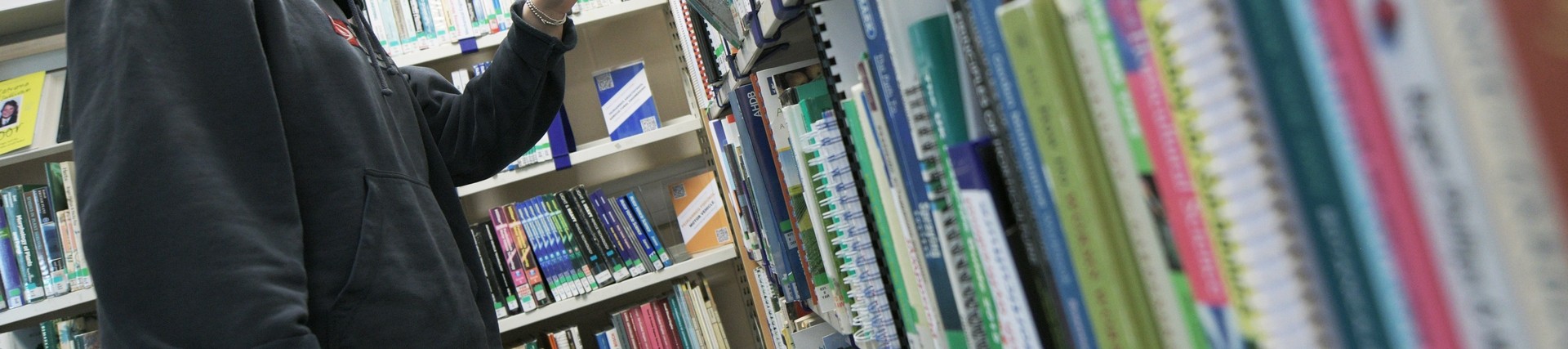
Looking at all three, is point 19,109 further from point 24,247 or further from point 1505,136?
point 1505,136

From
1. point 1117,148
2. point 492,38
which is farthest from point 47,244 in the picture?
point 1117,148

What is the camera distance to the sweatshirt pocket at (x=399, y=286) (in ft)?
2.87

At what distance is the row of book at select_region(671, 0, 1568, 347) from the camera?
0.61 feet

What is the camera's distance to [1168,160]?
267 mm

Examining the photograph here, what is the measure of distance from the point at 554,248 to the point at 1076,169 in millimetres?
1887

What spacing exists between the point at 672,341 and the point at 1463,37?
211 centimetres

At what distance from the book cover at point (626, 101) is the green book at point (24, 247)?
1264mm

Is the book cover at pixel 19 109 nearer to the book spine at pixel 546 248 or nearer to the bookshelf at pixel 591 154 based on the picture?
the bookshelf at pixel 591 154

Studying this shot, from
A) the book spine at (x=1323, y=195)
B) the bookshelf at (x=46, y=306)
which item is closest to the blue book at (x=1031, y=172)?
the book spine at (x=1323, y=195)

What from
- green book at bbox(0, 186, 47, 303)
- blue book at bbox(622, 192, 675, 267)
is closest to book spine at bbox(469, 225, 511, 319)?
blue book at bbox(622, 192, 675, 267)

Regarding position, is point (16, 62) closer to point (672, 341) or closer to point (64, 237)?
point (64, 237)

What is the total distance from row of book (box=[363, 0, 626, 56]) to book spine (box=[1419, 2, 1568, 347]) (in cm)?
202

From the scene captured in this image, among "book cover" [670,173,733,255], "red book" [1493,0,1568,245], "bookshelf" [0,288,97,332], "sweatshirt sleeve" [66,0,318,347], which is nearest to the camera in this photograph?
"red book" [1493,0,1568,245]

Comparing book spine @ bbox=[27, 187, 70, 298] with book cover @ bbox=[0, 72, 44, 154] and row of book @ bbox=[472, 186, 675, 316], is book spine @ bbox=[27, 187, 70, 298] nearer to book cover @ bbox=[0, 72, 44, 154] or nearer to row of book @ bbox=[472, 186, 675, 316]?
book cover @ bbox=[0, 72, 44, 154]
